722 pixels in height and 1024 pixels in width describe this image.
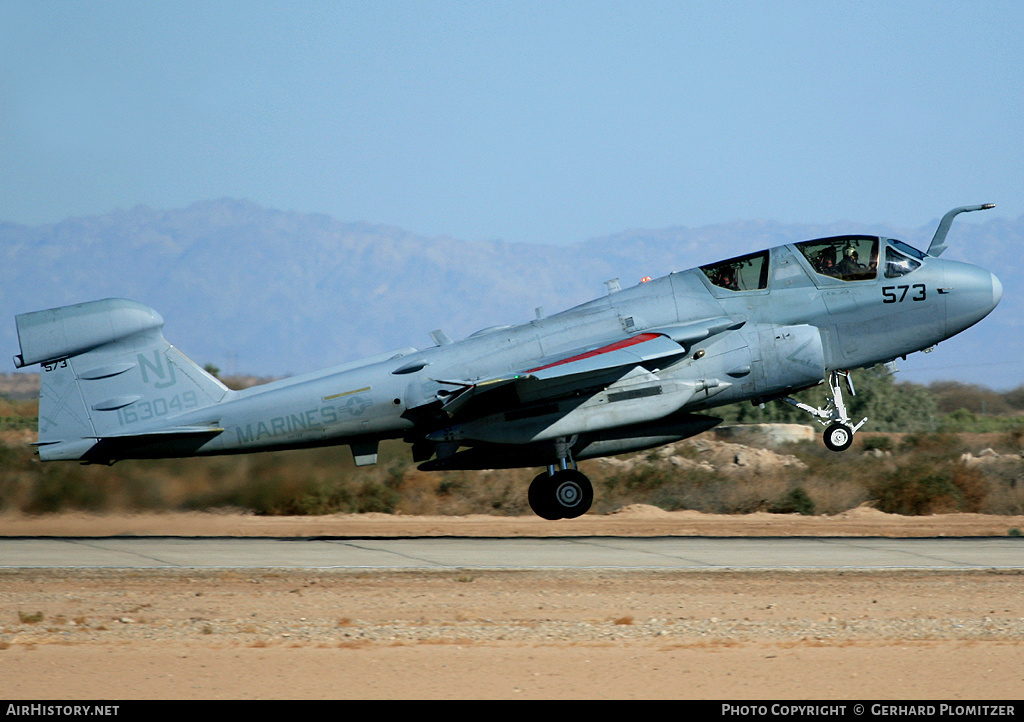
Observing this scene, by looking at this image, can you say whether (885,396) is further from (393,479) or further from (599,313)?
(599,313)

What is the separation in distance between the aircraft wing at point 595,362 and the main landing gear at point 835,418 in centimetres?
190

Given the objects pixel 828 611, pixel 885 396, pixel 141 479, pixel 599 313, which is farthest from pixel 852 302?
pixel 885 396

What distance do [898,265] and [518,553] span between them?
779cm

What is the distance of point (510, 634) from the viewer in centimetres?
1099

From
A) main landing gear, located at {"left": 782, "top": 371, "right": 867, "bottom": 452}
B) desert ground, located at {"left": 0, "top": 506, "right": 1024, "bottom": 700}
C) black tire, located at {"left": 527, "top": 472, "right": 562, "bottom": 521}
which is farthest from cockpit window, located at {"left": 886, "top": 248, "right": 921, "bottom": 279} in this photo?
black tire, located at {"left": 527, "top": 472, "right": 562, "bottom": 521}

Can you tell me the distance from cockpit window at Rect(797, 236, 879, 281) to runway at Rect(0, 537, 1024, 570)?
14.6 ft

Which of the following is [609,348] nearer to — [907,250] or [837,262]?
[837,262]

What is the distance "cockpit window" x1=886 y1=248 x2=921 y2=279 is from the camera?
17656 millimetres

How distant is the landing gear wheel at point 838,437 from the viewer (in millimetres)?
17359

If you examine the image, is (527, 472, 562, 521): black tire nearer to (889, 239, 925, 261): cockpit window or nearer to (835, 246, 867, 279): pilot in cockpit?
(835, 246, 867, 279): pilot in cockpit

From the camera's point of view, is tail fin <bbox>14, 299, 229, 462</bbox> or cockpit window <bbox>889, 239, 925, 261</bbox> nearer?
tail fin <bbox>14, 299, 229, 462</bbox>

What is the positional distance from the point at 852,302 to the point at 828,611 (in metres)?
7.02

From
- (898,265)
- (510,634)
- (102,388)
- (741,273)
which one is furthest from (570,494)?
(102,388)

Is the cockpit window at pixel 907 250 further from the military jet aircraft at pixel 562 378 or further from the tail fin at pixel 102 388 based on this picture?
the tail fin at pixel 102 388
